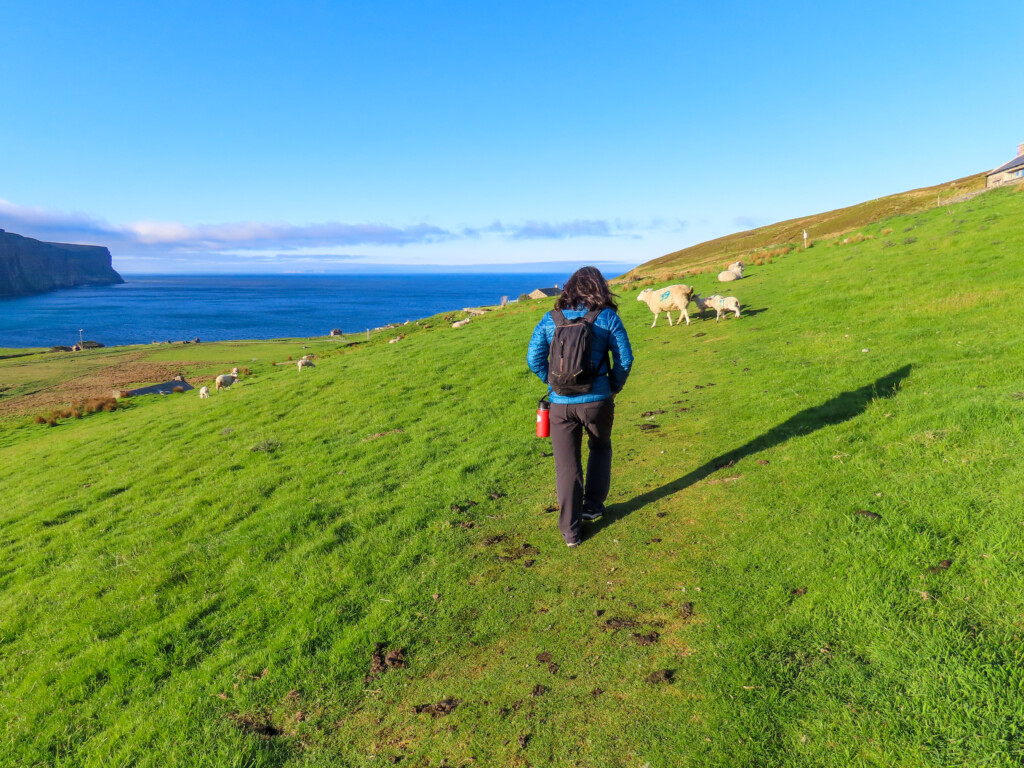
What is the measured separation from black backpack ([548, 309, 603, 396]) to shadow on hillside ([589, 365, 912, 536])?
2.37 m

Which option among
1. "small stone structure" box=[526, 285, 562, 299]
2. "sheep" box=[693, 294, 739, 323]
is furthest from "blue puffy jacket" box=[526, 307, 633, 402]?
"small stone structure" box=[526, 285, 562, 299]

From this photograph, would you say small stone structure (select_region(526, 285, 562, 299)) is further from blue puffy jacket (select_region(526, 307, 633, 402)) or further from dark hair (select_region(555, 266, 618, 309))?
blue puffy jacket (select_region(526, 307, 633, 402))

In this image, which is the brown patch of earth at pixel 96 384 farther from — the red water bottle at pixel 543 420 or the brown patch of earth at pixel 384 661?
the red water bottle at pixel 543 420

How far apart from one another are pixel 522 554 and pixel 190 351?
69.6 metres

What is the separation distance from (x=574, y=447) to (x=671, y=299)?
736 inches

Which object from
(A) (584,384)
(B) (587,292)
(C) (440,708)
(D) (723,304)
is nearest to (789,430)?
(A) (584,384)

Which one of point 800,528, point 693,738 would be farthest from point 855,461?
point 693,738

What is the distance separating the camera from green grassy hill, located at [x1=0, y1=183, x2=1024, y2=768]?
4.29 metres

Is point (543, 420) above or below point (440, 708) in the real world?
above

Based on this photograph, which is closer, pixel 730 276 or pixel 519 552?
pixel 519 552

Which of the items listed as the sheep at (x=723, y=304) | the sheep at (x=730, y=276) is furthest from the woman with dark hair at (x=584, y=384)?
the sheep at (x=730, y=276)

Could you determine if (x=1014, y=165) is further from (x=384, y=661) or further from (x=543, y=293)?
(x=384, y=661)

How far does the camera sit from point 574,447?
23.1 ft

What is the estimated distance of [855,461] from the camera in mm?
7938
